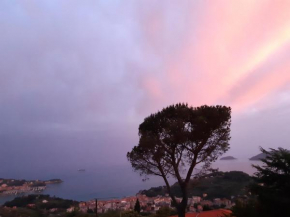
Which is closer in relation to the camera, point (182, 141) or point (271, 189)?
point (271, 189)

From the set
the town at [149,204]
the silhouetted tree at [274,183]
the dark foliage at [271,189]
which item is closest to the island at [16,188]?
the town at [149,204]

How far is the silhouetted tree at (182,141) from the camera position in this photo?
39.0 ft

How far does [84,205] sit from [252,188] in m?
9.29

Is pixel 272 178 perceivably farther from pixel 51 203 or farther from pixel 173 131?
pixel 51 203

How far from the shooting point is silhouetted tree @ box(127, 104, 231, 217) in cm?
1188

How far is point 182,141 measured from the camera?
11883 millimetres

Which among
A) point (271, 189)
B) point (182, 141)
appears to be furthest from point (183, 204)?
point (271, 189)

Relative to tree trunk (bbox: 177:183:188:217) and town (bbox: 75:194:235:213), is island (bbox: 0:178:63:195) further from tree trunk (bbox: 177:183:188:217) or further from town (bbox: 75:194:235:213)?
tree trunk (bbox: 177:183:188:217)

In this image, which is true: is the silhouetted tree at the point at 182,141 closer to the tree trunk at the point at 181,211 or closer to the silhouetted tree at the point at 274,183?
the tree trunk at the point at 181,211

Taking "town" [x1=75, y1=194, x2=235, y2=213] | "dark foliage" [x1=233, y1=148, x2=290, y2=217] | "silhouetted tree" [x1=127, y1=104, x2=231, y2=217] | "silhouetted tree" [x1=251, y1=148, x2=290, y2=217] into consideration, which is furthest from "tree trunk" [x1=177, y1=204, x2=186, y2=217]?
"silhouetted tree" [x1=251, y1=148, x2=290, y2=217]

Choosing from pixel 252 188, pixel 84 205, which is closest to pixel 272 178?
pixel 252 188

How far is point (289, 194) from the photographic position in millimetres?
6238

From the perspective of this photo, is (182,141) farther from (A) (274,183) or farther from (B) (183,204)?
(A) (274,183)

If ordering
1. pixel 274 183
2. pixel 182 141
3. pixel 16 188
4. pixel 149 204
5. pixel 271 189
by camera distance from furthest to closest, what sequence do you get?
1. pixel 16 188
2. pixel 149 204
3. pixel 182 141
4. pixel 274 183
5. pixel 271 189
